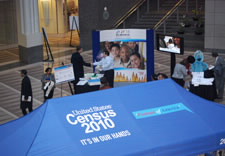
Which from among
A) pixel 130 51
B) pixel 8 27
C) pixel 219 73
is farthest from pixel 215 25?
pixel 8 27

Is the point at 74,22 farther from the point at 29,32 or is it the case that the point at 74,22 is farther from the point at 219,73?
the point at 219,73

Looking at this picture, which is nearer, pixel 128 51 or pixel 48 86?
pixel 48 86

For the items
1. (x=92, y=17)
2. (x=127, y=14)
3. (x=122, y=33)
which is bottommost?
(x=122, y=33)

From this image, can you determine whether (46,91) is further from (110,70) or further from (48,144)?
(48,144)

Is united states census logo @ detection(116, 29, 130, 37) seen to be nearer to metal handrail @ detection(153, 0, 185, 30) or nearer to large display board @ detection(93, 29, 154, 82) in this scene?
large display board @ detection(93, 29, 154, 82)

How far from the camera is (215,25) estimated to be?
19.5 m

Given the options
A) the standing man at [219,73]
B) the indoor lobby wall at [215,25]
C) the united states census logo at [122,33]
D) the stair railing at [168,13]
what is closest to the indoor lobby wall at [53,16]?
the stair railing at [168,13]

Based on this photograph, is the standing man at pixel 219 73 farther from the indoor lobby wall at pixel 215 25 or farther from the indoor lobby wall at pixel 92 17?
the indoor lobby wall at pixel 92 17

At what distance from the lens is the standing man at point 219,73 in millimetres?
12836

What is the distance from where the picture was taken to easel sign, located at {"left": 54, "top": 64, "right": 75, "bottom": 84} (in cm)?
1188

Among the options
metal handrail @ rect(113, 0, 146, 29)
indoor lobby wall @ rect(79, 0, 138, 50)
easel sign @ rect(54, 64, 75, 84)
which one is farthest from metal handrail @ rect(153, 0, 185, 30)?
easel sign @ rect(54, 64, 75, 84)

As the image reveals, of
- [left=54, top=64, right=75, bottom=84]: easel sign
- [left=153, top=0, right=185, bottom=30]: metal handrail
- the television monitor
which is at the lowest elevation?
[left=54, top=64, right=75, bottom=84]: easel sign

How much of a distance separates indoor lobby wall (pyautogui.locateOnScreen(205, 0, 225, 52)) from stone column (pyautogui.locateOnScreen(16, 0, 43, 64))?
21.2 feet

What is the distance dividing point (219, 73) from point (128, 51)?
255cm
